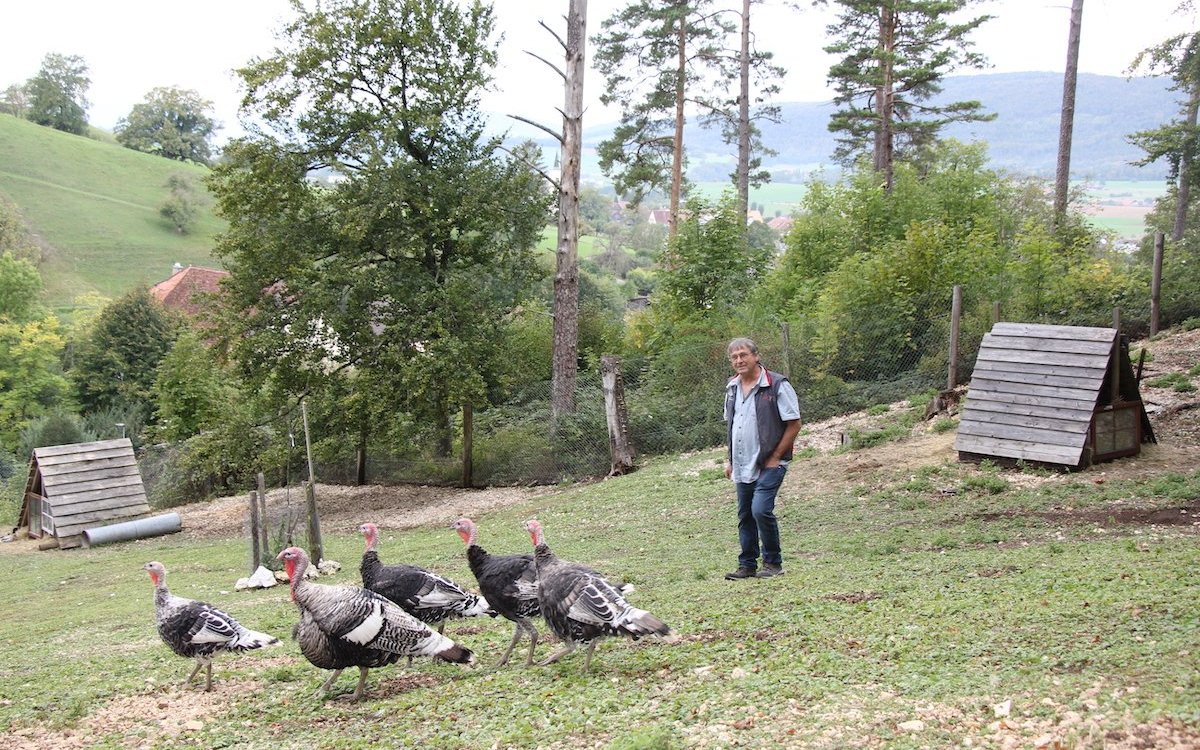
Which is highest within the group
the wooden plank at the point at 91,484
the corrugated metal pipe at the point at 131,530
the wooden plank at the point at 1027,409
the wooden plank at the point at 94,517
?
the wooden plank at the point at 1027,409

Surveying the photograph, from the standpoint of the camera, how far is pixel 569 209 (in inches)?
837

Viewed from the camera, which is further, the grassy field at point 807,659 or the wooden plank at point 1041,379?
the wooden plank at point 1041,379

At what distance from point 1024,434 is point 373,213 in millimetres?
12588

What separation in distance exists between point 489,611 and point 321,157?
15.5m

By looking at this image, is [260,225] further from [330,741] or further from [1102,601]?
[1102,601]

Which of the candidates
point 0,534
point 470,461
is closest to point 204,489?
point 0,534

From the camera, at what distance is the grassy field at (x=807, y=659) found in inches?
190

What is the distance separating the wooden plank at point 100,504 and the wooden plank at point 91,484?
0.89ft

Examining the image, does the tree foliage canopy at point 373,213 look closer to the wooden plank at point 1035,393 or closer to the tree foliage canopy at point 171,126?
the wooden plank at point 1035,393

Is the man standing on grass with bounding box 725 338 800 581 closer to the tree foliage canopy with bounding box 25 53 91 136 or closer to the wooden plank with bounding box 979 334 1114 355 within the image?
the wooden plank with bounding box 979 334 1114 355

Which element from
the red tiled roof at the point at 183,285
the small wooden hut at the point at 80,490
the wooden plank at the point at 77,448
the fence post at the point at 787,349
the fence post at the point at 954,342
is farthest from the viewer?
the red tiled roof at the point at 183,285

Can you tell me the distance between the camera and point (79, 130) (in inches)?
4173

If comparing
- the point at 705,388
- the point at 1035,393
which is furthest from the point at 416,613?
the point at 705,388

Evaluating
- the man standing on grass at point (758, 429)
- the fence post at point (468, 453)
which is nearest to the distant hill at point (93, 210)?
the fence post at point (468, 453)
